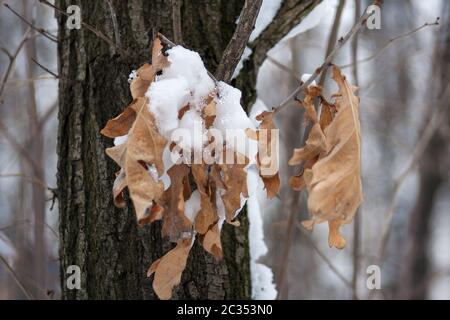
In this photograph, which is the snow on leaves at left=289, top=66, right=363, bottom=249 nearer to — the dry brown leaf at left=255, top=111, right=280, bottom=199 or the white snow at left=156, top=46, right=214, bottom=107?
the dry brown leaf at left=255, top=111, right=280, bottom=199

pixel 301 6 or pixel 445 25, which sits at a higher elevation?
pixel 445 25

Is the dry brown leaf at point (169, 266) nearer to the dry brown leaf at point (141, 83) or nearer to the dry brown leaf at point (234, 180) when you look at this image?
the dry brown leaf at point (234, 180)

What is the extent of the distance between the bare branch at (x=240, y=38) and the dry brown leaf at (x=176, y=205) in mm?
283

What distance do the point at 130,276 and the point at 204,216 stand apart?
46cm

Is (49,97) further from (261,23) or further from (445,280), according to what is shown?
(445,280)

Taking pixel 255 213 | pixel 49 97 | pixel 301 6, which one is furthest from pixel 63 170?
pixel 49 97

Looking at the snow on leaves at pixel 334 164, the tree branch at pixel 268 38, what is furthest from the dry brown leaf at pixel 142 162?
the tree branch at pixel 268 38

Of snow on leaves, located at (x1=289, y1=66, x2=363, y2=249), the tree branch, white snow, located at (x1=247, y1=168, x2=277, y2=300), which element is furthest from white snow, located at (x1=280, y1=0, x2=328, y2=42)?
snow on leaves, located at (x1=289, y1=66, x2=363, y2=249)

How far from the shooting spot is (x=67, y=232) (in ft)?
4.73

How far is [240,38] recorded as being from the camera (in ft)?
3.72

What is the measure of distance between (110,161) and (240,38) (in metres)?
0.43

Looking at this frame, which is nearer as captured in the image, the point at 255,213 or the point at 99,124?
the point at 99,124

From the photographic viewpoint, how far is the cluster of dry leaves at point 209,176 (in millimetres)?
899
